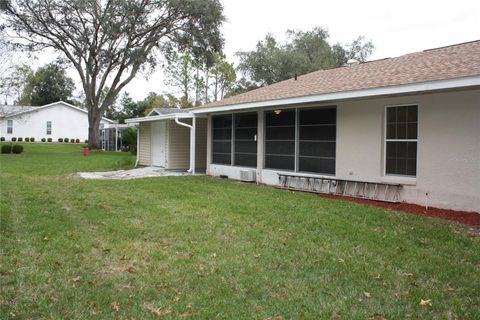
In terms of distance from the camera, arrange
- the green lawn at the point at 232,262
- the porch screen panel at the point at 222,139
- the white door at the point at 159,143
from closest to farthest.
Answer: the green lawn at the point at 232,262
the porch screen panel at the point at 222,139
the white door at the point at 159,143

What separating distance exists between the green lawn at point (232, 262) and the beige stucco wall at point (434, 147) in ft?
4.30

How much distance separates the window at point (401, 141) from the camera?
9.16 meters

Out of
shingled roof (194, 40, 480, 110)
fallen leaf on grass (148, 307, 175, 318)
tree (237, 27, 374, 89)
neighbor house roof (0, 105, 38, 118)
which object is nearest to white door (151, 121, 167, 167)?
shingled roof (194, 40, 480, 110)

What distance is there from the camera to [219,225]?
6953 millimetres

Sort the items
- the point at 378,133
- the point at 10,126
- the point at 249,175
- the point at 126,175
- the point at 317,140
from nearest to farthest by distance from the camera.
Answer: the point at 378,133, the point at 317,140, the point at 249,175, the point at 126,175, the point at 10,126

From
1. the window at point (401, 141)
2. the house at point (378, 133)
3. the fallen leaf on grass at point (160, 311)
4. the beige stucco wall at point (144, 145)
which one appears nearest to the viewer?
the fallen leaf on grass at point (160, 311)

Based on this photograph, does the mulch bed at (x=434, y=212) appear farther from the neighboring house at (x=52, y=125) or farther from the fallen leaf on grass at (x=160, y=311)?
the neighboring house at (x=52, y=125)

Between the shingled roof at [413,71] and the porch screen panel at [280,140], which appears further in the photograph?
the porch screen panel at [280,140]

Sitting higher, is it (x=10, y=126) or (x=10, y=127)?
(x=10, y=126)

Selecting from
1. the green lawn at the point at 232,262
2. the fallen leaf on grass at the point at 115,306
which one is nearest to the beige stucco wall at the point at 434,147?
the green lawn at the point at 232,262

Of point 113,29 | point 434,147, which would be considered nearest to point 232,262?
point 434,147

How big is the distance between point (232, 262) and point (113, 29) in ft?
93.2

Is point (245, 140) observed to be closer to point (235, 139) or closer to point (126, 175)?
point (235, 139)

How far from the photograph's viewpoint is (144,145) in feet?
68.8
